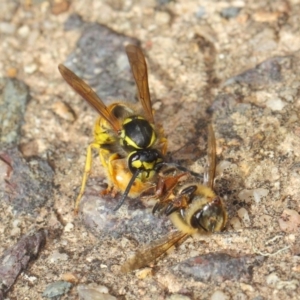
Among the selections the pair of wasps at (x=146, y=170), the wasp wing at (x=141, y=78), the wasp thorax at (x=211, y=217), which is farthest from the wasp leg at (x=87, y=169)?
the wasp thorax at (x=211, y=217)

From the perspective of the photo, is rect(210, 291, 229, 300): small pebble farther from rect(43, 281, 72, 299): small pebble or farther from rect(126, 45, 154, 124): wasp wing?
rect(126, 45, 154, 124): wasp wing

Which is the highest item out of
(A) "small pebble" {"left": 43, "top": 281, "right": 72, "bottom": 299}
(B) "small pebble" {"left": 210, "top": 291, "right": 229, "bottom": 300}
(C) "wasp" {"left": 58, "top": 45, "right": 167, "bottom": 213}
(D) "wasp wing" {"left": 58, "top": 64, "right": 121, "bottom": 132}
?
(D) "wasp wing" {"left": 58, "top": 64, "right": 121, "bottom": 132}

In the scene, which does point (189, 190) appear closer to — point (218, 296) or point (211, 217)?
point (211, 217)

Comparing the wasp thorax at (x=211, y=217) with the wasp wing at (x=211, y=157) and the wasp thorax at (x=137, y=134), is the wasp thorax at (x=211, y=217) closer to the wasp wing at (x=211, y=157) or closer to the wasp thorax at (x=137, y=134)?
the wasp wing at (x=211, y=157)

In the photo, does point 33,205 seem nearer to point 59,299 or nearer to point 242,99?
point 59,299

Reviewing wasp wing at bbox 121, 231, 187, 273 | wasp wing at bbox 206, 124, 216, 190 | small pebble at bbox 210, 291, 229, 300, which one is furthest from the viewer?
wasp wing at bbox 206, 124, 216, 190

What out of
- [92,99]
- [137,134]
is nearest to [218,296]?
[137,134]

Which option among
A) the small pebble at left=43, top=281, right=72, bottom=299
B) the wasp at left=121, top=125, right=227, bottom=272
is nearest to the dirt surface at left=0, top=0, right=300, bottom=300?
the small pebble at left=43, top=281, right=72, bottom=299

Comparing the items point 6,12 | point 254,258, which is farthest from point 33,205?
point 6,12
